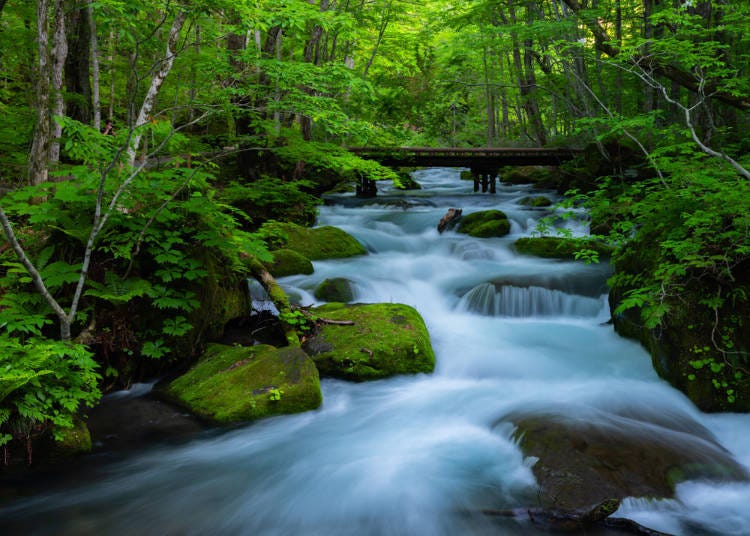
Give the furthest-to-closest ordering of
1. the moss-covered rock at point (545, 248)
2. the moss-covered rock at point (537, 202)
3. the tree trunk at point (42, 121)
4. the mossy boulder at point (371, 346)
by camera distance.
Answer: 1. the moss-covered rock at point (537, 202)
2. the moss-covered rock at point (545, 248)
3. the tree trunk at point (42, 121)
4. the mossy boulder at point (371, 346)

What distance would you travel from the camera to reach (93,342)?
4.66m

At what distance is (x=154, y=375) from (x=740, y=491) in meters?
5.57

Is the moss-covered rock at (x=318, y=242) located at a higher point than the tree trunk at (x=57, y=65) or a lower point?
lower

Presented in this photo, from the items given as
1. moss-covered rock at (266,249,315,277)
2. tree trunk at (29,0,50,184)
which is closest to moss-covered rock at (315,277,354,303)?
moss-covered rock at (266,249,315,277)

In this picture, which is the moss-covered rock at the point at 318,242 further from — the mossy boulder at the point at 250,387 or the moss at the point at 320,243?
the mossy boulder at the point at 250,387

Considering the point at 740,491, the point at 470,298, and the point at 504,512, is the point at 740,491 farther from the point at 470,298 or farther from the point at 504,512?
the point at 470,298

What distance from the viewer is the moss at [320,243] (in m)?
9.85

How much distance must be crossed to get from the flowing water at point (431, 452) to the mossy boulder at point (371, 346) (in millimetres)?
172

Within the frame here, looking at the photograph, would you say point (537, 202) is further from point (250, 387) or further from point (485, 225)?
point (250, 387)

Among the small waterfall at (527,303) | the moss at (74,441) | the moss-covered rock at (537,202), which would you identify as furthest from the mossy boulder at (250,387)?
the moss-covered rock at (537,202)

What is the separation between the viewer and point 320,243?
10.2m

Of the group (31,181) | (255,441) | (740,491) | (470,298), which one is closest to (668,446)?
(740,491)

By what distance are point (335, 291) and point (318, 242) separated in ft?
8.11

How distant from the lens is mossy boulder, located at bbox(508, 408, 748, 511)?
129 inches
